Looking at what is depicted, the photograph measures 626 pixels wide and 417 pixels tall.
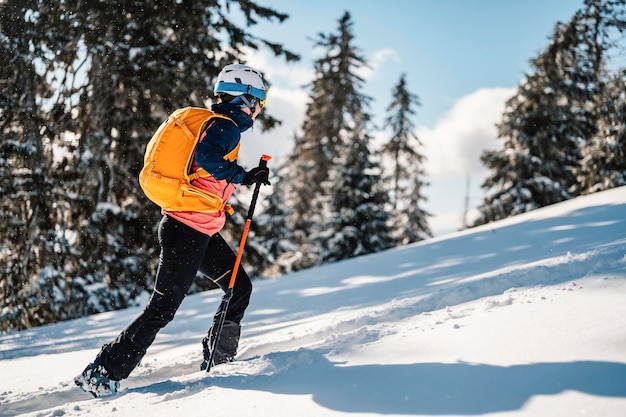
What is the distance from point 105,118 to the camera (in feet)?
29.6

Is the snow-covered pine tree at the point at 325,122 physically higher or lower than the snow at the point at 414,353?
higher

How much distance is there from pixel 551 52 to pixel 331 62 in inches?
497

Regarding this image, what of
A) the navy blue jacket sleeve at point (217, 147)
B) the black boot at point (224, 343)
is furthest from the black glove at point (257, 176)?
the black boot at point (224, 343)

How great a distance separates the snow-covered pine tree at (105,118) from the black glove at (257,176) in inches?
229

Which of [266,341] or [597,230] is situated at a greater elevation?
[597,230]

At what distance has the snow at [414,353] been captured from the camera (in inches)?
74.9

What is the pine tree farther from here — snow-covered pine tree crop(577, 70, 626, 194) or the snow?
the snow

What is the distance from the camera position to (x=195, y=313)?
18.3 ft

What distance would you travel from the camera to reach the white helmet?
3023 mm

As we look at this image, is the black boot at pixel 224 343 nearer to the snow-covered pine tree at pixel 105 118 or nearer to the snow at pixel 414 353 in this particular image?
the snow at pixel 414 353

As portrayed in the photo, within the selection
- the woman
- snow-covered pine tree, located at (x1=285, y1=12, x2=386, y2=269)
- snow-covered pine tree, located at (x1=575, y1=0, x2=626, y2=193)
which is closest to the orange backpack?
the woman

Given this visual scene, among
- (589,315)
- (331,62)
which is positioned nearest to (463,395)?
(589,315)

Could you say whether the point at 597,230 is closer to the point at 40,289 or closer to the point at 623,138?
the point at 40,289

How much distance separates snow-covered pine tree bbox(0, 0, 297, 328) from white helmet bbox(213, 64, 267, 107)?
18.6 ft
